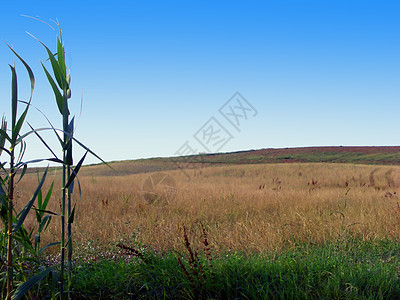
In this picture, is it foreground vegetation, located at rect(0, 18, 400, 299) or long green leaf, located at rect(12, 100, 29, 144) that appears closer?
long green leaf, located at rect(12, 100, 29, 144)

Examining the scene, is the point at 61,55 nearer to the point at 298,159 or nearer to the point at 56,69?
the point at 56,69

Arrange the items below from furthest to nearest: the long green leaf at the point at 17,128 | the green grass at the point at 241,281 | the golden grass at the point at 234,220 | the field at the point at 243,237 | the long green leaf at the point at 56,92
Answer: the golden grass at the point at 234,220
the field at the point at 243,237
the green grass at the point at 241,281
the long green leaf at the point at 56,92
the long green leaf at the point at 17,128

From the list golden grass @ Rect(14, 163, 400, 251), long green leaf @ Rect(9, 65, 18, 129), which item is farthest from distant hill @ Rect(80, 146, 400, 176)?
long green leaf @ Rect(9, 65, 18, 129)

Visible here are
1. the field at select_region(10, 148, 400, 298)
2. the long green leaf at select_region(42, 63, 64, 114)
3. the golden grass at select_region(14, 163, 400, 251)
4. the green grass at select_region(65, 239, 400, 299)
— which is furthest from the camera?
the golden grass at select_region(14, 163, 400, 251)

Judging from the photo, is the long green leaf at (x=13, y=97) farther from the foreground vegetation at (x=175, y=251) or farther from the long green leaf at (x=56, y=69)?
the long green leaf at (x=56, y=69)

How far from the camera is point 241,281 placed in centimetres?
273

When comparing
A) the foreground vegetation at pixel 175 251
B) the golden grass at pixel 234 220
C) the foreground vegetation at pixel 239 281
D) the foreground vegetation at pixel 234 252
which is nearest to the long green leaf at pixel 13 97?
the foreground vegetation at pixel 175 251

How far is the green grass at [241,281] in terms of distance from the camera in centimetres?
260

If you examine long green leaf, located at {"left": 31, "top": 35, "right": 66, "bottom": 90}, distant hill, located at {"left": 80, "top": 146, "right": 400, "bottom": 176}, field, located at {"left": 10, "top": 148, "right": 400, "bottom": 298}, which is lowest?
field, located at {"left": 10, "top": 148, "right": 400, "bottom": 298}

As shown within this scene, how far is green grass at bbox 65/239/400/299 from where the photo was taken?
260 centimetres

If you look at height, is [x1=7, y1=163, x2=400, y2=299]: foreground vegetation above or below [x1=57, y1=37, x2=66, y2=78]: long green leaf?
below

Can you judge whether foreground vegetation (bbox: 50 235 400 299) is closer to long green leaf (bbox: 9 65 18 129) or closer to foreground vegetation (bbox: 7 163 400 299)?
foreground vegetation (bbox: 7 163 400 299)

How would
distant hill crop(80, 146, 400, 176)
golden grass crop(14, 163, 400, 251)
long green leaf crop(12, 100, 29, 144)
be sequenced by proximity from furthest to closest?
1. distant hill crop(80, 146, 400, 176)
2. golden grass crop(14, 163, 400, 251)
3. long green leaf crop(12, 100, 29, 144)

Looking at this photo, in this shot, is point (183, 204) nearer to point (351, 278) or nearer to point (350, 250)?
point (350, 250)
